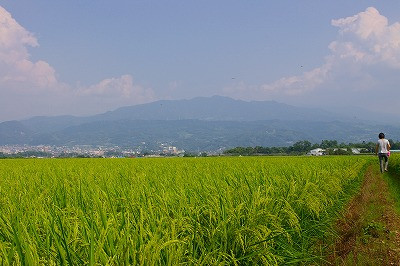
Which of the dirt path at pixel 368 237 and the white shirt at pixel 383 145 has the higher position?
the white shirt at pixel 383 145

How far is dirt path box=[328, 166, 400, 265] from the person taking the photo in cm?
Answer: 528

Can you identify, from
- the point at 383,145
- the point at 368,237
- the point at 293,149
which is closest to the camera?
the point at 368,237

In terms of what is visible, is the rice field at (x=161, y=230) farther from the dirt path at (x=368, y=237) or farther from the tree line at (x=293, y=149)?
the tree line at (x=293, y=149)

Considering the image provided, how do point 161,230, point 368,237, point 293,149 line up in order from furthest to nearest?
point 293,149 < point 368,237 < point 161,230

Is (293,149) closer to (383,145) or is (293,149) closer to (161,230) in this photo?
(383,145)

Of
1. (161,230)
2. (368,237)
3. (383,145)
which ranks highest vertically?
(161,230)

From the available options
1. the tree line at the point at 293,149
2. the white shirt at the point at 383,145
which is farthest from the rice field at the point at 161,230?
the tree line at the point at 293,149

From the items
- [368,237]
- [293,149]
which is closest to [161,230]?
[368,237]

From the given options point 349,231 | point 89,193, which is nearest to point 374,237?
point 349,231

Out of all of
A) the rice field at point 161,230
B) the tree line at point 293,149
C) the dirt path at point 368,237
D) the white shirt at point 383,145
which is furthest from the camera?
the tree line at point 293,149

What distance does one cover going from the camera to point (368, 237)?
6410 millimetres

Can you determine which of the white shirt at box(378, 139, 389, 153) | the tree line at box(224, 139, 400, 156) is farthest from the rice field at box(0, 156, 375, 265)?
the tree line at box(224, 139, 400, 156)

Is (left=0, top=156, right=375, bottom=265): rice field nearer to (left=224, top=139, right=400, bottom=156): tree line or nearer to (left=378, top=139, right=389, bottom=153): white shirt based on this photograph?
(left=378, top=139, right=389, bottom=153): white shirt

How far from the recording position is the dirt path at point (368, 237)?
5281 mm
